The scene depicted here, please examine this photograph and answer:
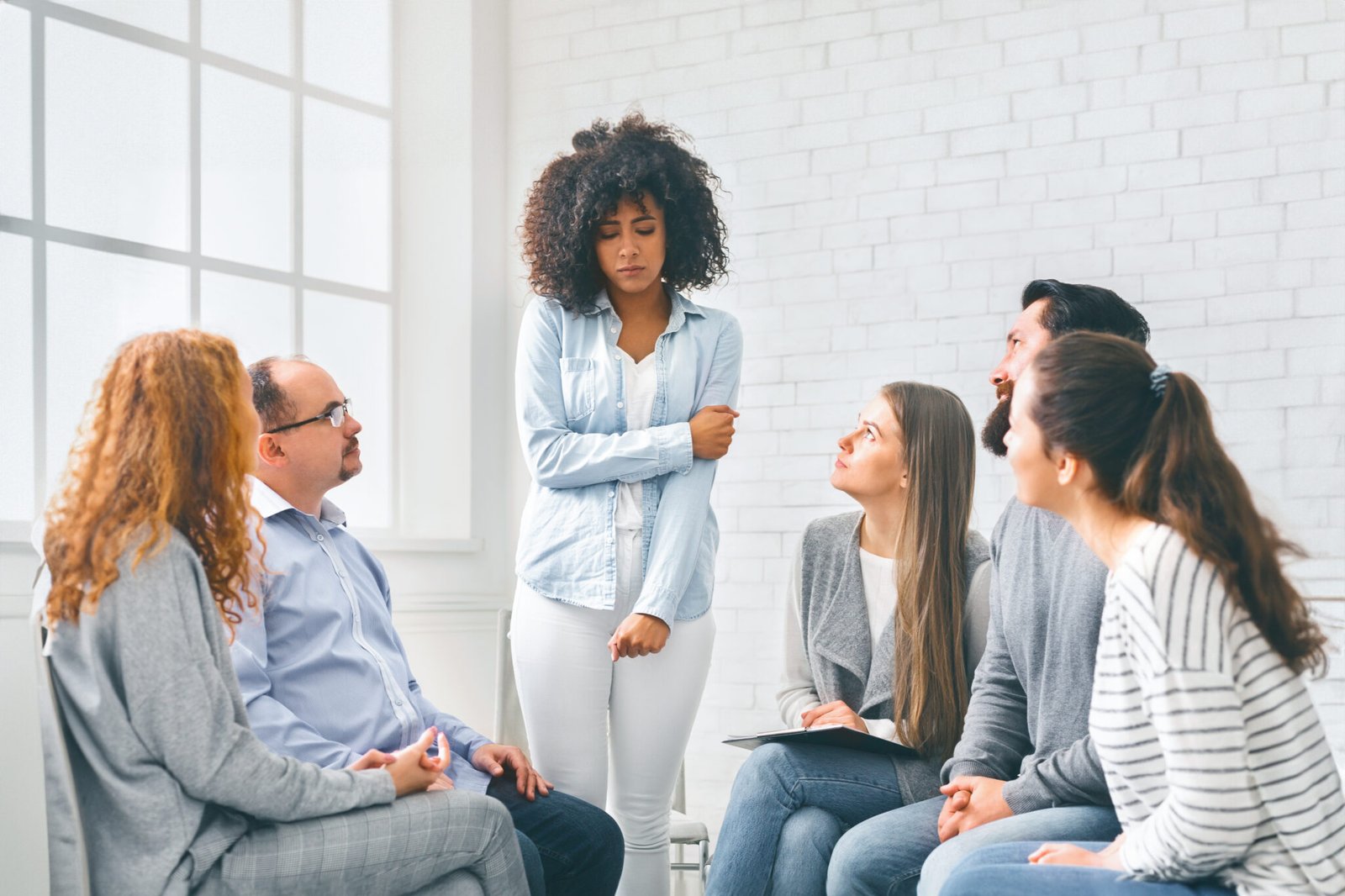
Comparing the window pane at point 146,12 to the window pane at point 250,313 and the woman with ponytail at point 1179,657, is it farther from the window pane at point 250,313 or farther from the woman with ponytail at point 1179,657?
the woman with ponytail at point 1179,657

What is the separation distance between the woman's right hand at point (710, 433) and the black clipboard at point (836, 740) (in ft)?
1.79

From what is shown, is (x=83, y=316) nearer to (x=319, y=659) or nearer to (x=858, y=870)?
(x=319, y=659)

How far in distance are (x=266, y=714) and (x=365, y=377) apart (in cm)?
A: 264

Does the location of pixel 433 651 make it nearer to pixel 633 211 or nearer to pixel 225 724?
pixel 633 211

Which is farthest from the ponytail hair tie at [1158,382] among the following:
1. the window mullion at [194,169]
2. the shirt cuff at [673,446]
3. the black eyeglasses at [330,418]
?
the window mullion at [194,169]

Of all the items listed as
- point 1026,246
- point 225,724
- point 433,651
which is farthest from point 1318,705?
point 225,724

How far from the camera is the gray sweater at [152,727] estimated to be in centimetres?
150

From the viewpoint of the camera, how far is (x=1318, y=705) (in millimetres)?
3467

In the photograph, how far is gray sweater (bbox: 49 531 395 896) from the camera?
4.92 feet

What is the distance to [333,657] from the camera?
2020 mm

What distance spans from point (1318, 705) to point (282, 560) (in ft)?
9.22

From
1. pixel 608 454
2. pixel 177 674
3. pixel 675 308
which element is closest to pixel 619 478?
pixel 608 454

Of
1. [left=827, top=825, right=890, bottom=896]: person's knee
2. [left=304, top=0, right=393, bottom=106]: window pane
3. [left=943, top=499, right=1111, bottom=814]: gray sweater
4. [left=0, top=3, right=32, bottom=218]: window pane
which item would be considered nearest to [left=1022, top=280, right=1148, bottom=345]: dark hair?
[left=943, top=499, right=1111, bottom=814]: gray sweater

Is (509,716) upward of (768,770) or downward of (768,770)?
downward
